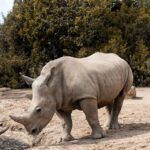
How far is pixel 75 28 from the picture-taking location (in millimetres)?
23609

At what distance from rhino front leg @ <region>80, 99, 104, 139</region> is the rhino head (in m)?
0.55

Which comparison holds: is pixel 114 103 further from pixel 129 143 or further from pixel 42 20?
pixel 42 20

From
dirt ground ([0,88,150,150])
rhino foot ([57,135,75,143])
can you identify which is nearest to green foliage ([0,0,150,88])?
dirt ground ([0,88,150,150])

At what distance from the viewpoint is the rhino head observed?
28.3ft

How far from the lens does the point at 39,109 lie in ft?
28.5

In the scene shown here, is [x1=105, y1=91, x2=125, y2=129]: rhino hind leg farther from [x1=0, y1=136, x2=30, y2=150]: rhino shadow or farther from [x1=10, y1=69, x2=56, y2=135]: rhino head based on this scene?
[x1=10, y1=69, x2=56, y2=135]: rhino head

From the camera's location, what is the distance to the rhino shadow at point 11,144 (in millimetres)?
10195

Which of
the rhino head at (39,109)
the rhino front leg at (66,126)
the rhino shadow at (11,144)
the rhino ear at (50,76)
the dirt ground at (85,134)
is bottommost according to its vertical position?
the rhino shadow at (11,144)

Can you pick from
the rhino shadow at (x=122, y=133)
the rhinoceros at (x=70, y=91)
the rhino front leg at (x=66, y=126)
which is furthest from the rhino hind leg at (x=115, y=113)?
the rhino front leg at (x=66, y=126)

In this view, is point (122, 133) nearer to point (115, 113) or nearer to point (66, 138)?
point (115, 113)

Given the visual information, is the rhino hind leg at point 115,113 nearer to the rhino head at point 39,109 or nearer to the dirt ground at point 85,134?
the dirt ground at point 85,134

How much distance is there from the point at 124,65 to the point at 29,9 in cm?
1444

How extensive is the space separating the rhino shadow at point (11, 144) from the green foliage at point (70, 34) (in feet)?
41.0

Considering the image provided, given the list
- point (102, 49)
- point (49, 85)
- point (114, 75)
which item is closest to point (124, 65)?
point (114, 75)
